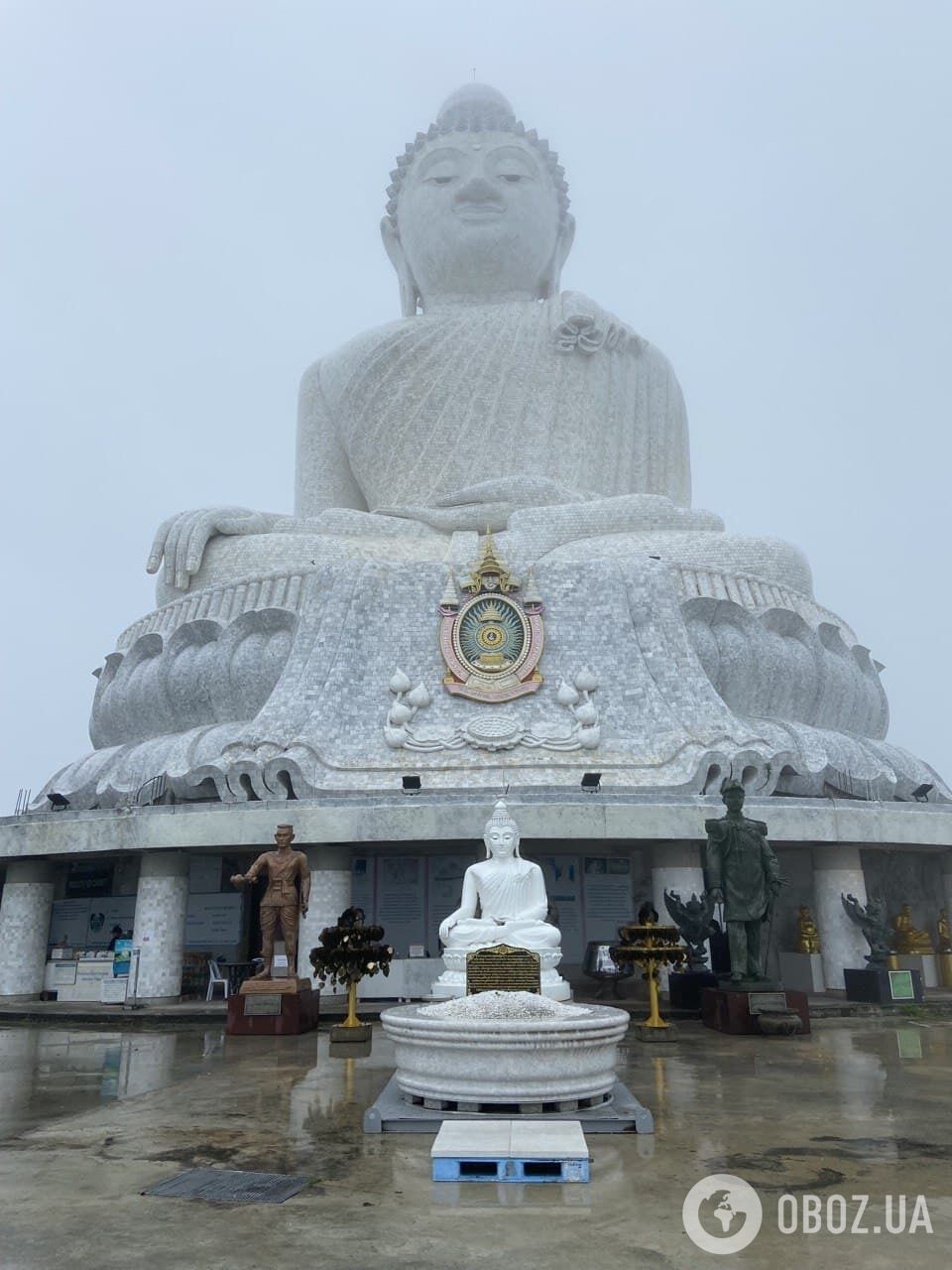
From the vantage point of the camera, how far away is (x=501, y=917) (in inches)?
335

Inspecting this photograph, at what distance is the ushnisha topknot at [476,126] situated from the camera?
19516mm

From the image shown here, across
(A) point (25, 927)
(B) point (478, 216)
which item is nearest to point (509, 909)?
(A) point (25, 927)

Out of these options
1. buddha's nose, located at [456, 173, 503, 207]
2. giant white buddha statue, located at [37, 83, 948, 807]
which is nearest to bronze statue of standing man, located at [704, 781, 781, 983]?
giant white buddha statue, located at [37, 83, 948, 807]

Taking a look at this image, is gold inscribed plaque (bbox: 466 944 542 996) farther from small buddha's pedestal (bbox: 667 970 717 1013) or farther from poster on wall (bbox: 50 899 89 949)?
poster on wall (bbox: 50 899 89 949)

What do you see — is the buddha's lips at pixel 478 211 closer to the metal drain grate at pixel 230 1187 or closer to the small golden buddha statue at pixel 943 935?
the small golden buddha statue at pixel 943 935

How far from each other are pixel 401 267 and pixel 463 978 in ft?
52.2

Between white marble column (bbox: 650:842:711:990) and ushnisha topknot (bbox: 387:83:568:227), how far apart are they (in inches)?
546

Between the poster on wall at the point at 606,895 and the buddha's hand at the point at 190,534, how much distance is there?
7121 mm

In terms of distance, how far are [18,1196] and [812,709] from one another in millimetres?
12380

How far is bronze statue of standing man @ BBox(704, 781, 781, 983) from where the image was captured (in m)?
8.55

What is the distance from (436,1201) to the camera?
3.55 m

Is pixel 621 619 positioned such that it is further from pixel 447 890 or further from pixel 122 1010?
pixel 122 1010

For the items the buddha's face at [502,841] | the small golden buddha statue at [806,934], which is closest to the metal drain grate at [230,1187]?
the buddha's face at [502,841]

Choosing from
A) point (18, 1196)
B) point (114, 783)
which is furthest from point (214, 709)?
point (18, 1196)
